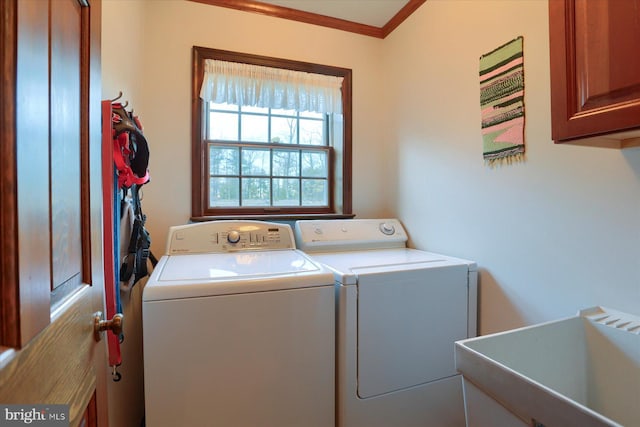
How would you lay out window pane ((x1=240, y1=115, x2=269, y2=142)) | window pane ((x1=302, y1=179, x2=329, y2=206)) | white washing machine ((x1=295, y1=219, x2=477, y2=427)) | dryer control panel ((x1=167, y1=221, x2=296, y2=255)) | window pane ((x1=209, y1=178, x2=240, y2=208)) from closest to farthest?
white washing machine ((x1=295, y1=219, x2=477, y2=427)) < dryer control panel ((x1=167, y1=221, x2=296, y2=255)) < window pane ((x1=209, y1=178, x2=240, y2=208)) < window pane ((x1=240, y1=115, x2=269, y2=142)) < window pane ((x1=302, y1=179, x2=329, y2=206))

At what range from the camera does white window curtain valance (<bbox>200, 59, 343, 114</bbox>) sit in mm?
2057

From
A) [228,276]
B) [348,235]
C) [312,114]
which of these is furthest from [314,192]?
[228,276]

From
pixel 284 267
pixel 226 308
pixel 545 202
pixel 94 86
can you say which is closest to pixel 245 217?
pixel 284 267

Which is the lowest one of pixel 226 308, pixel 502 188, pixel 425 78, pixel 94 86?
pixel 226 308

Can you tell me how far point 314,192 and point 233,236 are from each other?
83 centimetres

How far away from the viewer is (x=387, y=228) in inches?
87.2

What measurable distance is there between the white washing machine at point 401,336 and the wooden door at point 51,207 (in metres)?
0.92

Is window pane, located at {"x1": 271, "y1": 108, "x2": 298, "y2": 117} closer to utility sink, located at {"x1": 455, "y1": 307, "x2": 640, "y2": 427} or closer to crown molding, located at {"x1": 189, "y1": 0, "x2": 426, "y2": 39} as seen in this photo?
crown molding, located at {"x1": 189, "y1": 0, "x2": 426, "y2": 39}

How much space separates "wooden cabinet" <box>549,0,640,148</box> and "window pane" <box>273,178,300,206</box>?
1710 mm

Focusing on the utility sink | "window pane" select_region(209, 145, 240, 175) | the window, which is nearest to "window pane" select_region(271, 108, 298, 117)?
the window

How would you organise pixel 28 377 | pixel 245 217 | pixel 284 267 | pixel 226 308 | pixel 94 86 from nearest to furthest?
1. pixel 28 377
2. pixel 94 86
3. pixel 226 308
4. pixel 284 267
5. pixel 245 217

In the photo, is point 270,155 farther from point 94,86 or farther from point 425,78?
point 94,86

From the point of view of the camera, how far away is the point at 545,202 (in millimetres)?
1293

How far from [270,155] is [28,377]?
200 cm
